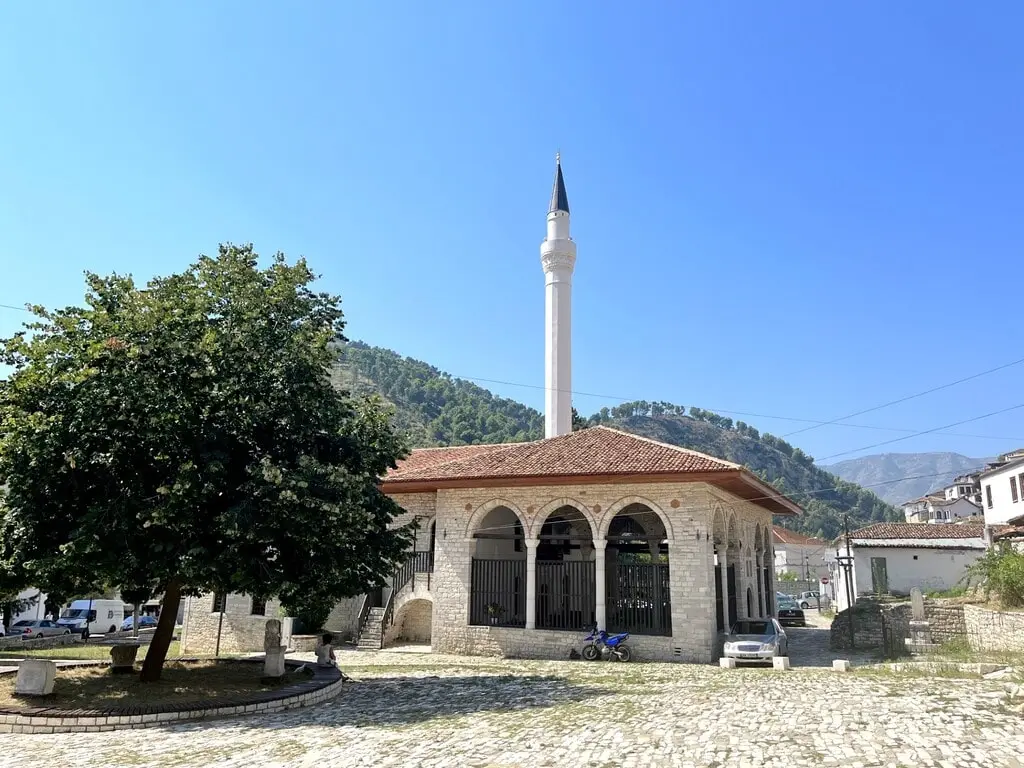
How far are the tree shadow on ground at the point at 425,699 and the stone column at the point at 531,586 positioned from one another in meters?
4.25

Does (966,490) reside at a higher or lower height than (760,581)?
higher

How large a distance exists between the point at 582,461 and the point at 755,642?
5.68m

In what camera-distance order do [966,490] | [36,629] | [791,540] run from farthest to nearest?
1. [966,490]
2. [791,540]
3. [36,629]

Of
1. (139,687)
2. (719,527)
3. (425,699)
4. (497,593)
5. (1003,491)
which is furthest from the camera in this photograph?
(1003,491)

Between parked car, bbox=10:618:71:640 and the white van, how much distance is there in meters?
0.76

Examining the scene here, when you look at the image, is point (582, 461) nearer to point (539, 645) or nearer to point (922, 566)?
point (539, 645)

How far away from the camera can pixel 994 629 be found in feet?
55.6

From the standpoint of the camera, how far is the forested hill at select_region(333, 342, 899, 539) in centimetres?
12512

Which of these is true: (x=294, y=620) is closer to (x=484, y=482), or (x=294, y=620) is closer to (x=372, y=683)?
(x=484, y=482)

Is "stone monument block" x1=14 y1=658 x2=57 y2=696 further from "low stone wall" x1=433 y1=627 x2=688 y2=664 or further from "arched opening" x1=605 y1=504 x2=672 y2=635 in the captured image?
"arched opening" x1=605 y1=504 x2=672 y2=635

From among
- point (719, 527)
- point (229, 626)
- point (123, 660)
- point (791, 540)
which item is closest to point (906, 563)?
point (719, 527)

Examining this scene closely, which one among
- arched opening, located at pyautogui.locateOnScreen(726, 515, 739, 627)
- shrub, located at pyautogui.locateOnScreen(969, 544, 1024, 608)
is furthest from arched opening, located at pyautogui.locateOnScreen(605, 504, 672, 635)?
shrub, located at pyautogui.locateOnScreen(969, 544, 1024, 608)

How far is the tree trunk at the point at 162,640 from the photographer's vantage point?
11938 millimetres

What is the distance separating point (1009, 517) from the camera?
135 feet
